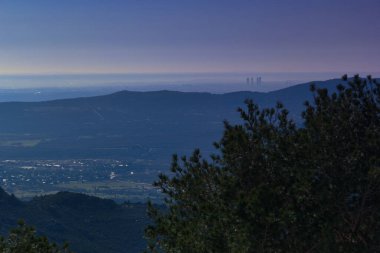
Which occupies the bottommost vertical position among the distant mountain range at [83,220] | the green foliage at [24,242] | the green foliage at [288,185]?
the distant mountain range at [83,220]

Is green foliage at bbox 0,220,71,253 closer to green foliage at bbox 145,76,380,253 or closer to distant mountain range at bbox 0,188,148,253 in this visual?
green foliage at bbox 145,76,380,253

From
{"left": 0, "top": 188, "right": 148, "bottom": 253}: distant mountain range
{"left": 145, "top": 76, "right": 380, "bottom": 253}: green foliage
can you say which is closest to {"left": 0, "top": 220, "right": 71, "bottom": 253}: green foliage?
{"left": 145, "top": 76, "right": 380, "bottom": 253}: green foliage

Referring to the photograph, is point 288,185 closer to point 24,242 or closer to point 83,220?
point 24,242

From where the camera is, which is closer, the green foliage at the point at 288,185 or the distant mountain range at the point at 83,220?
the green foliage at the point at 288,185

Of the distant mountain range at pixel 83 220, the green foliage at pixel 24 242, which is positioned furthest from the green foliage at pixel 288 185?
the distant mountain range at pixel 83 220

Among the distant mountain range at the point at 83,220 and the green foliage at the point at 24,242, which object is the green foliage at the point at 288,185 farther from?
the distant mountain range at the point at 83,220

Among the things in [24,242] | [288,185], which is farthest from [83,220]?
[288,185]
